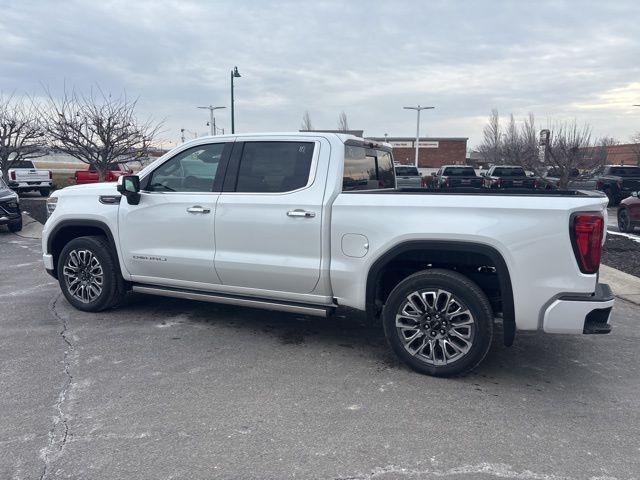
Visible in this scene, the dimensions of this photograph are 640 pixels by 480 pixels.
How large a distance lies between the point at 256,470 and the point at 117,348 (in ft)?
7.74

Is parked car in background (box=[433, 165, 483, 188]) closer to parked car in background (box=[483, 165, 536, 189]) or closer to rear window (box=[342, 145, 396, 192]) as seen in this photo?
parked car in background (box=[483, 165, 536, 189])

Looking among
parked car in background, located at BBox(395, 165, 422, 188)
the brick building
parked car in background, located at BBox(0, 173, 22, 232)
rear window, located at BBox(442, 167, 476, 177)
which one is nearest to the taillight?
parked car in background, located at BBox(0, 173, 22, 232)

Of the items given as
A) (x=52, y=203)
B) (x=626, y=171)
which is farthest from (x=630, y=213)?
(x=52, y=203)

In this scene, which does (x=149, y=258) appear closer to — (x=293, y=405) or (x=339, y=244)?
(x=339, y=244)

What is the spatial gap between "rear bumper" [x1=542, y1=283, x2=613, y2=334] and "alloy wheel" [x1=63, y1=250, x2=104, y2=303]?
438 centimetres

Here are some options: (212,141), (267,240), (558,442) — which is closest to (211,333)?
(267,240)

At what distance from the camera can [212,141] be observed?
16.5 feet

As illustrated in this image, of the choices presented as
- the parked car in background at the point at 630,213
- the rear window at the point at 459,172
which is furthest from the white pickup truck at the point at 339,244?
the rear window at the point at 459,172

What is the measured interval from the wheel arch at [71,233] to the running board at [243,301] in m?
0.61

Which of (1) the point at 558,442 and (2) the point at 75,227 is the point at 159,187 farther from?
(1) the point at 558,442

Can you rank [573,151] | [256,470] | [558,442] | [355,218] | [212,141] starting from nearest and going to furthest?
[256,470] < [558,442] < [355,218] < [212,141] < [573,151]

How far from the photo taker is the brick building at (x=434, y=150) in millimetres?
58562

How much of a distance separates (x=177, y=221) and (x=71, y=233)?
1680 millimetres

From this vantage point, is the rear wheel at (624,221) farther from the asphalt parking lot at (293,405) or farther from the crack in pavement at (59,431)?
the crack in pavement at (59,431)
